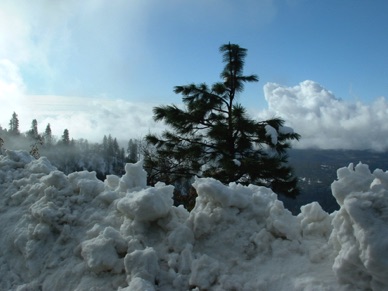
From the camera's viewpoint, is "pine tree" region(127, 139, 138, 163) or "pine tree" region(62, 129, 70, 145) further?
"pine tree" region(62, 129, 70, 145)

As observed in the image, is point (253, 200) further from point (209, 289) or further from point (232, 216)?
point (209, 289)

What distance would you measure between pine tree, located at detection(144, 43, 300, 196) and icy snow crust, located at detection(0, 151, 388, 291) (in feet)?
16.8

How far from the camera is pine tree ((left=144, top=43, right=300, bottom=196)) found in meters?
9.71

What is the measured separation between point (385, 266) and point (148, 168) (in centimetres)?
882

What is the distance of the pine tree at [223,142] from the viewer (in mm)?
9712

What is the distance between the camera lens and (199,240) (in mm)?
3840

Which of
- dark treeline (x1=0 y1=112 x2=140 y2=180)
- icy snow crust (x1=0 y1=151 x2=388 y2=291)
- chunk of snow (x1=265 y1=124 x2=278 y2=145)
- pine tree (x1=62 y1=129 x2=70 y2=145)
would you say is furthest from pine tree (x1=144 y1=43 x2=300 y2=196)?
pine tree (x1=62 y1=129 x2=70 y2=145)

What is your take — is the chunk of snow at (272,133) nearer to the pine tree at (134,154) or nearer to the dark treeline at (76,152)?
the pine tree at (134,154)

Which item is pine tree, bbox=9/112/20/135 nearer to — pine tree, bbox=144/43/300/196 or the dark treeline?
the dark treeline

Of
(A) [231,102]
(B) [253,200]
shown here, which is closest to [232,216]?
(B) [253,200]

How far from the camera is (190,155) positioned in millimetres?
10547

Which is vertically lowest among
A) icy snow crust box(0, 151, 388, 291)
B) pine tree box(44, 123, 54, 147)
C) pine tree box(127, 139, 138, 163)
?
icy snow crust box(0, 151, 388, 291)

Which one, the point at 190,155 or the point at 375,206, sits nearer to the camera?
the point at 375,206

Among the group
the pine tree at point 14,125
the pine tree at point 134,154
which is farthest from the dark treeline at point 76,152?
the pine tree at point 134,154
